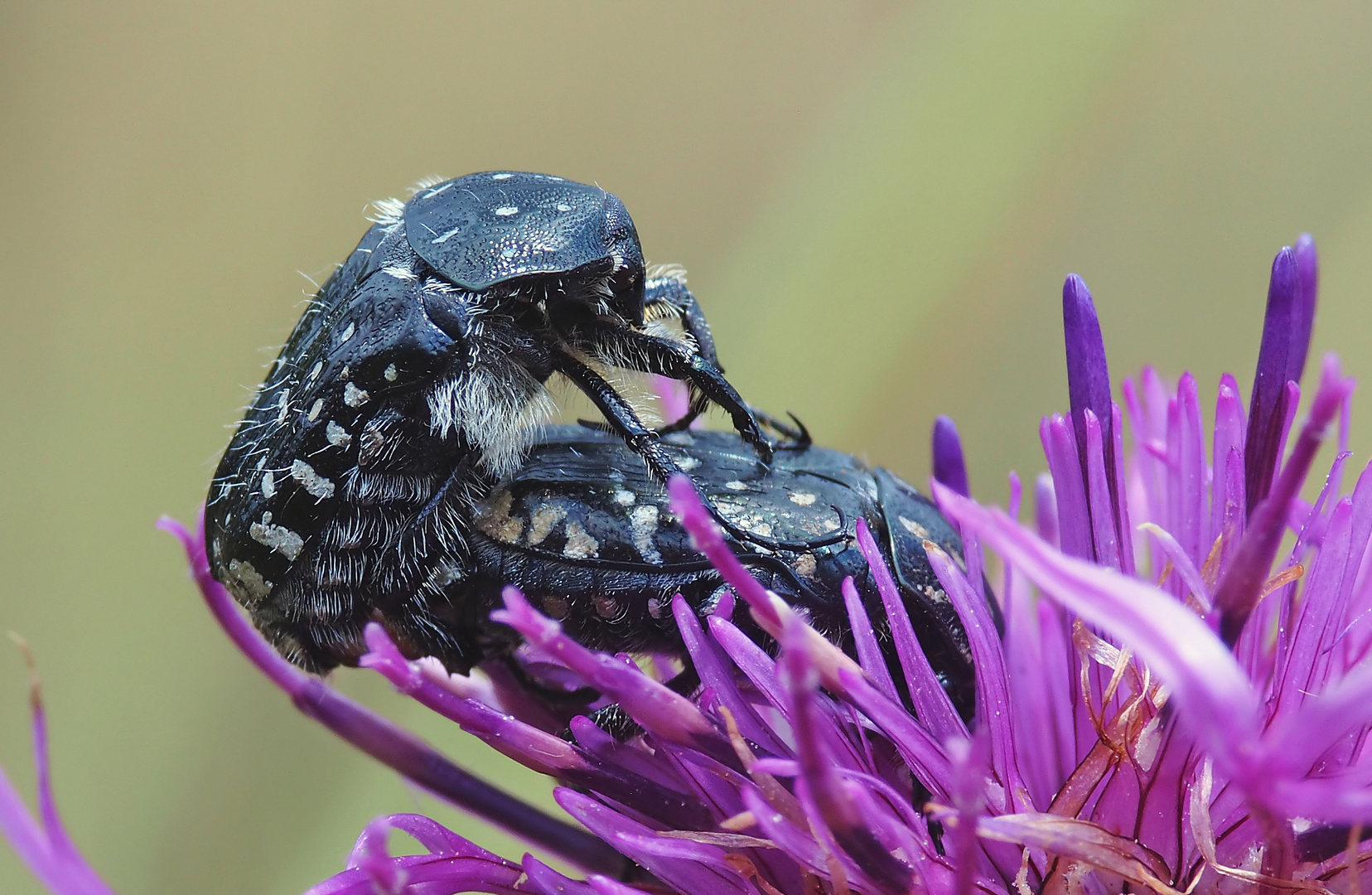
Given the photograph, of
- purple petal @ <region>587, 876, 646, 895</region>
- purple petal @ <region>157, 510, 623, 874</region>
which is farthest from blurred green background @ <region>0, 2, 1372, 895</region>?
purple petal @ <region>587, 876, 646, 895</region>

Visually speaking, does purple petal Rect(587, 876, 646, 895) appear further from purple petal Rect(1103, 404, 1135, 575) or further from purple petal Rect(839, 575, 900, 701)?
purple petal Rect(1103, 404, 1135, 575)

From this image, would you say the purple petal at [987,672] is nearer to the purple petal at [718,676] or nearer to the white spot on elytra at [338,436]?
the purple petal at [718,676]

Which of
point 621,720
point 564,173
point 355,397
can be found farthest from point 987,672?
point 564,173

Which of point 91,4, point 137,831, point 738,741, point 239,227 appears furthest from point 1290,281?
point 91,4

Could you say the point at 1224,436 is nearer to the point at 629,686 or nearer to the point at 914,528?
the point at 914,528

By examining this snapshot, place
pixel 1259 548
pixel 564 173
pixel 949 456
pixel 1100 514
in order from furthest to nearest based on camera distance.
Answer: pixel 564 173
pixel 949 456
pixel 1100 514
pixel 1259 548

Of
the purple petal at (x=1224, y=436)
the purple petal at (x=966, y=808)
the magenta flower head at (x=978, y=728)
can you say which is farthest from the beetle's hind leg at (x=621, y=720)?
the purple petal at (x=1224, y=436)

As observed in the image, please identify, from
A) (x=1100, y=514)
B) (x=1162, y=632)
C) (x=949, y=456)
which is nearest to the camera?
(x=1162, y=632)
